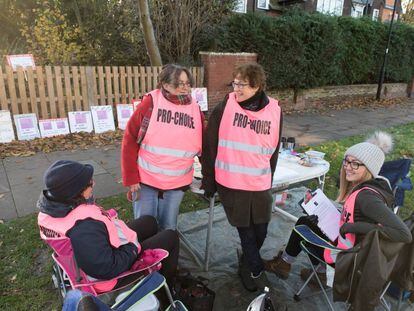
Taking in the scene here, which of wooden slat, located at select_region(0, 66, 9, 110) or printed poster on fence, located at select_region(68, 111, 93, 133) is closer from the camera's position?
wooden slat, located at select_region(0, 66, 9, 110)

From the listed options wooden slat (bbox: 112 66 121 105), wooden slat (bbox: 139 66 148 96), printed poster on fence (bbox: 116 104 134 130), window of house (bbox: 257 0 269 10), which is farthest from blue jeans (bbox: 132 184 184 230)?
window of house (bbox: 257 0 269 10)

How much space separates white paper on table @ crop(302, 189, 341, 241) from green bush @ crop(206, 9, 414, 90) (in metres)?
7.71

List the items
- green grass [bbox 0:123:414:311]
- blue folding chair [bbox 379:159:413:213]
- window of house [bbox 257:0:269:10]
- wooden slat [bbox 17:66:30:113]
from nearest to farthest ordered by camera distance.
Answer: green grass [bbox 0:123:414:311] → blue folding chair [bbox 379:159:413:213] → wooden slat [bbox 17:66:30:113] → window of house [bbox 257:0:269:10]

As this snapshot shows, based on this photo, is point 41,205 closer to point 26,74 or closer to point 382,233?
point 382,233

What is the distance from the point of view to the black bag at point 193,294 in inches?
91.5

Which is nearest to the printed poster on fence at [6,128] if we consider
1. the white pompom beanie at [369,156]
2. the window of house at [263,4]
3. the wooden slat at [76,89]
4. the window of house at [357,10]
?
the wooden slat at [76,89]

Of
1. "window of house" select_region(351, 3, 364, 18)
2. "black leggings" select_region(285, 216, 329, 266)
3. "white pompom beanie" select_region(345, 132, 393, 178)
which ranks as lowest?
"black leggings" select_region(285, 216, 329, 266)

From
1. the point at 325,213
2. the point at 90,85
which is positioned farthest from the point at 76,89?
the point at 325,213

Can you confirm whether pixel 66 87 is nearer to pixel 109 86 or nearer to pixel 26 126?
pixel 109 86

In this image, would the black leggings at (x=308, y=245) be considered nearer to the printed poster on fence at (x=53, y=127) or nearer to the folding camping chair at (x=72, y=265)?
the folding camping chair at (x=72, y=265)

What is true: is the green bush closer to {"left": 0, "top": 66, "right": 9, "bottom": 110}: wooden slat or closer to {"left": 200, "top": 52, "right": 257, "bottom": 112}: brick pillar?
{"left": 200, "top": 52, "right": 257, "bottom": 112}: brick pillar

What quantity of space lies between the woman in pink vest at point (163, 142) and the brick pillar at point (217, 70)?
654 cm

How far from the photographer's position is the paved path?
14.0 ft

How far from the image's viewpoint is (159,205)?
2721mm
